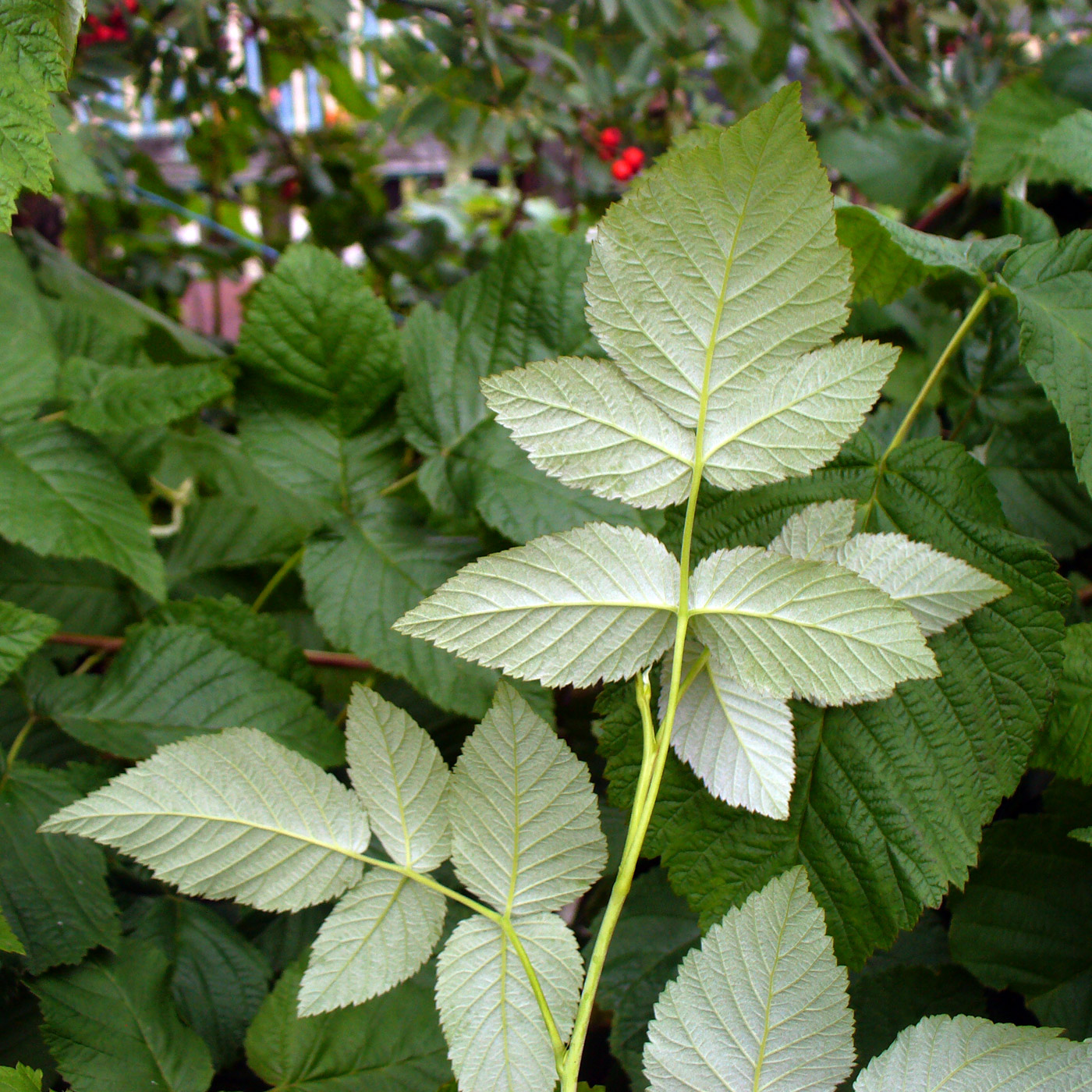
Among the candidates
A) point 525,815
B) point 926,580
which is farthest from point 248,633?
point 926,580

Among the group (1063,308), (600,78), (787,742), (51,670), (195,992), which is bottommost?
(195,992)

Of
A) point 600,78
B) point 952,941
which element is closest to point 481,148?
point 600,78

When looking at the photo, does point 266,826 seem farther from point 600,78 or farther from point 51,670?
point 600,78

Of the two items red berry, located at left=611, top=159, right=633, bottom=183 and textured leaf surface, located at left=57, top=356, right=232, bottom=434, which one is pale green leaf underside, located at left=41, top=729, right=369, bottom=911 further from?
red berry, located at left=611, top=159, right=633, bottom=183

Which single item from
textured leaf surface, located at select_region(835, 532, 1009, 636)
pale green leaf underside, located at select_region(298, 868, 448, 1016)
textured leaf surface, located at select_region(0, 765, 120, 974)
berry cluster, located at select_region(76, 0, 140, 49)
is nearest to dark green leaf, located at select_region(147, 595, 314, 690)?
textured leaf surface, located at select_region(0, 765, 120, 974)

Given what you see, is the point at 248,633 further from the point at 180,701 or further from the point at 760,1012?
the point at 760,1012

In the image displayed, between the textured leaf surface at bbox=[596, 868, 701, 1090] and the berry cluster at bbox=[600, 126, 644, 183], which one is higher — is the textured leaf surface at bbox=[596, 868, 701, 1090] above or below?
below

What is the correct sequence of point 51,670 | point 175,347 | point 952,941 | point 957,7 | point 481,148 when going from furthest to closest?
point 957,7 < point 481,148 < point 175,347 < point 51,670 < point 952,941
